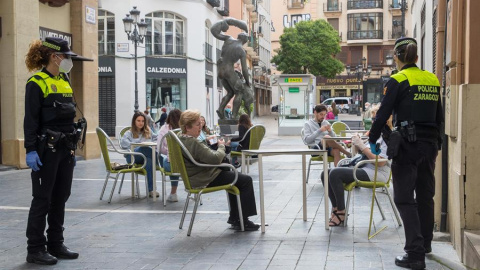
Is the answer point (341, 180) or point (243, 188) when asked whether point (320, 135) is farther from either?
point (243, 188)

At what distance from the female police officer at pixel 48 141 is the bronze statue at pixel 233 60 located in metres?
12.3

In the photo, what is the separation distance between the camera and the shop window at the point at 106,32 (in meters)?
37.2

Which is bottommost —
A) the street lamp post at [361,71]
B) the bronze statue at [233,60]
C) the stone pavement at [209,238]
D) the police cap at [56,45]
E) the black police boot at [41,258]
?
the stone pavement at [209,238]

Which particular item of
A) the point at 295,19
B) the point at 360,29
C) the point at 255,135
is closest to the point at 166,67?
the point at 255,135

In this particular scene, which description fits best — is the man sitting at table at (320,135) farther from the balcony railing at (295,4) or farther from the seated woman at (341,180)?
the balcony railing at (295,4)

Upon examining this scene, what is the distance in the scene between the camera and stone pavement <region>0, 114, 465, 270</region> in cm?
574

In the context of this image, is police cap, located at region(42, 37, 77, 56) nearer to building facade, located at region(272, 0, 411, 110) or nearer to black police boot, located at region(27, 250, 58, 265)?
black police boot, located at region(27, 250, 58, 265)

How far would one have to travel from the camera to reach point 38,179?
5785 millimetres

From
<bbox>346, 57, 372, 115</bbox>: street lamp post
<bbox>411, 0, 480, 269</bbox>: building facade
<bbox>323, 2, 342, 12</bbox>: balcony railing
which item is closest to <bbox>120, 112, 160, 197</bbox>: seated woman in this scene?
<bbox>411, 0, 480, 269</bbox>: building facade

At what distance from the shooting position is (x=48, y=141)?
5734mm

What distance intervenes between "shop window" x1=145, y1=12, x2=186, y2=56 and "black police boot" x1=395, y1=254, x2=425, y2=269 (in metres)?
33.3

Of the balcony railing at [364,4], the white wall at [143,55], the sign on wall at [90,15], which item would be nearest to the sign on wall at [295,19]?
the balcony railing at [364,4]

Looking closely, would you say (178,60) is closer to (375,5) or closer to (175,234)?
(175,234)

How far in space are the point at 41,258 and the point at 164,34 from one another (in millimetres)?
33546
